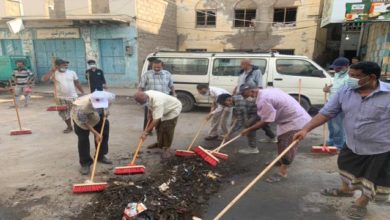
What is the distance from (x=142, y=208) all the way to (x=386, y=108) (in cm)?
277

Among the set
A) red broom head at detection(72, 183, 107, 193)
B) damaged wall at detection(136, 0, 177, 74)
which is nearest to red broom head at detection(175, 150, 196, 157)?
red broom head at detection(72, 183, 107, 193)

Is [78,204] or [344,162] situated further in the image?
[78,204]

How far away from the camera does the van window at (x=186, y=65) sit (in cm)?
843

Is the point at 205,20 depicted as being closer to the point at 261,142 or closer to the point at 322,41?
the point at 322,41

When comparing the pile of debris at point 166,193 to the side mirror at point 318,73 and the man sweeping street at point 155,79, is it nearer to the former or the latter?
the man sweeping street at point 155,79

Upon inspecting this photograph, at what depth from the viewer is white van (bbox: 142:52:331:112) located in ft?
25.3

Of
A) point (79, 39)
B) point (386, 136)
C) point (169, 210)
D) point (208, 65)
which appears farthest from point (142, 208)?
point (79, 39)

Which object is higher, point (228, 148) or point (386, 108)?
point (386, 108)

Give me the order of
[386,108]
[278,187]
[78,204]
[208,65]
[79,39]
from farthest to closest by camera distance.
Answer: [79,39]
[208,65]
[278,187]
[78,204]
[386,108]

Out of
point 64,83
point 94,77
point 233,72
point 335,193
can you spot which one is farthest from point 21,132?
point 335,193

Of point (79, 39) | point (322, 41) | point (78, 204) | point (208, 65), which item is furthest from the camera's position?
point (322, 41)

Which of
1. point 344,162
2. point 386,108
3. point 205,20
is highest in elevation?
point 205,20

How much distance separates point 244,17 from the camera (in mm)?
16781

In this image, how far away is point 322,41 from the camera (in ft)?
58.4
